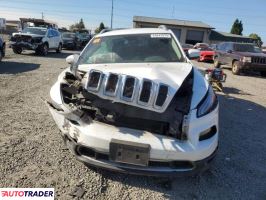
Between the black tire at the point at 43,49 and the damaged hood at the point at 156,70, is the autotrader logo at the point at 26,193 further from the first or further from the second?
the black tire at the point at 43,49

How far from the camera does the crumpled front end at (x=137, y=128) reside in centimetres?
307

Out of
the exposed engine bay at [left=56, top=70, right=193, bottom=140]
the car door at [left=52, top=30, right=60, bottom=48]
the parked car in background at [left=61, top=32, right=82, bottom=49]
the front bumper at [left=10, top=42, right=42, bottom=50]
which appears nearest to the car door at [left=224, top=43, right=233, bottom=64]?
the front bumper at [left=10, top=42, right=42, bottom=50]

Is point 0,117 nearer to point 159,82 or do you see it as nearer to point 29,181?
point 29,181

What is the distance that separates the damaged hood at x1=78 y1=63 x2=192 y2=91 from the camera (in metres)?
3.48

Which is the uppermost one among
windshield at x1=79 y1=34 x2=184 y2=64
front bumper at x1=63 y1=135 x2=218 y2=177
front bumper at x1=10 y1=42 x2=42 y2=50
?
windshield at x1=79 y1=34 x2=184 y2=64

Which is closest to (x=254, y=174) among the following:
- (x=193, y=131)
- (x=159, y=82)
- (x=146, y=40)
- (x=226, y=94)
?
(x=193, y=131)

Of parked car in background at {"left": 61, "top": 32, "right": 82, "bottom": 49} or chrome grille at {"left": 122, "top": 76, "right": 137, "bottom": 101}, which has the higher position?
chrome grille at {"left": 122, "top": 76, "right": 137, "bottom": 101}

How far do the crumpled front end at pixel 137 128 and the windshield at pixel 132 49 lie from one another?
145cm

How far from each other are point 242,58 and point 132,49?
11393 mm

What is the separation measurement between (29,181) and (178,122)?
1.70m

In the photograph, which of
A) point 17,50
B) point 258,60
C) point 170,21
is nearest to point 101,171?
point 258,60

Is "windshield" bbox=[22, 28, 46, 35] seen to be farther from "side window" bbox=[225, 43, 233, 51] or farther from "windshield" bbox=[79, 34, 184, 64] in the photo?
"windshield" bbox=[79, 34, 184, 64]

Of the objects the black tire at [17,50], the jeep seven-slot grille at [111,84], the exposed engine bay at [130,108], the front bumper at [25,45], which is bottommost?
the black tire at [17,50]

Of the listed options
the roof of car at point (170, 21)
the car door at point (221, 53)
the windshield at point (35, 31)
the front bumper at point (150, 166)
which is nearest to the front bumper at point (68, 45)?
the windshield at point (35, 31)
